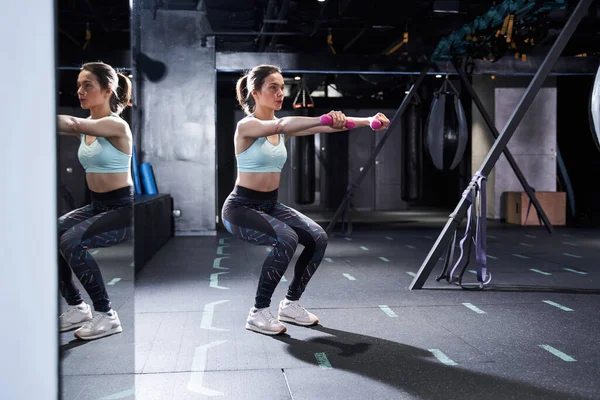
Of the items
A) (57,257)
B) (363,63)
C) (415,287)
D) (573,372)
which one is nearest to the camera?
(57,257)

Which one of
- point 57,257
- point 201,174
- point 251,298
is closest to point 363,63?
point 201,174

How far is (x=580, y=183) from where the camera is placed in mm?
12750

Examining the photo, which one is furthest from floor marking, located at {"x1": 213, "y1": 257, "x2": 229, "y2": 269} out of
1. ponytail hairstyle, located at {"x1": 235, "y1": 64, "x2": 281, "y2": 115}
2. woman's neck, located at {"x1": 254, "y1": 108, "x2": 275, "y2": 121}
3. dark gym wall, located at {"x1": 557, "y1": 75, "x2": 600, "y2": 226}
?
dark gym wall, located at {"x1": 557, "y1": 75, "x2": 600, "y2": 226}

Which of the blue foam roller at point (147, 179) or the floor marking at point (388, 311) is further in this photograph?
the blue foam roller at point (147, 179)

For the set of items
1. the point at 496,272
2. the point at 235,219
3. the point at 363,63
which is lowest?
the point at 496,272

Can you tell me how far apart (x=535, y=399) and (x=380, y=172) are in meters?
13.4

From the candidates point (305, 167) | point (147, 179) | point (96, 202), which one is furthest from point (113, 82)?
point (305, 167)

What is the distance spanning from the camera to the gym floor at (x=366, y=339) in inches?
90.8

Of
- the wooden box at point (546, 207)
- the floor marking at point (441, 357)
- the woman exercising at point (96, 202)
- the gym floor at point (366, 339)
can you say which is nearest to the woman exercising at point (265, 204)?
the gym floor at point (366, 339)

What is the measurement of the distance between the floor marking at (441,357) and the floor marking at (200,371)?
0.98 m

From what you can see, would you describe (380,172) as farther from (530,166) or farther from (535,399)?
(535,399)

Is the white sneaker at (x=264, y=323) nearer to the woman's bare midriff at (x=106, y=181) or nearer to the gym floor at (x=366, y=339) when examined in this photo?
the gym floor at (x=366, y=339)

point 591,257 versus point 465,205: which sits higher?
point 465,205

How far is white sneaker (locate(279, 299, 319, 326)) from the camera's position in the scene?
3.37 metres
